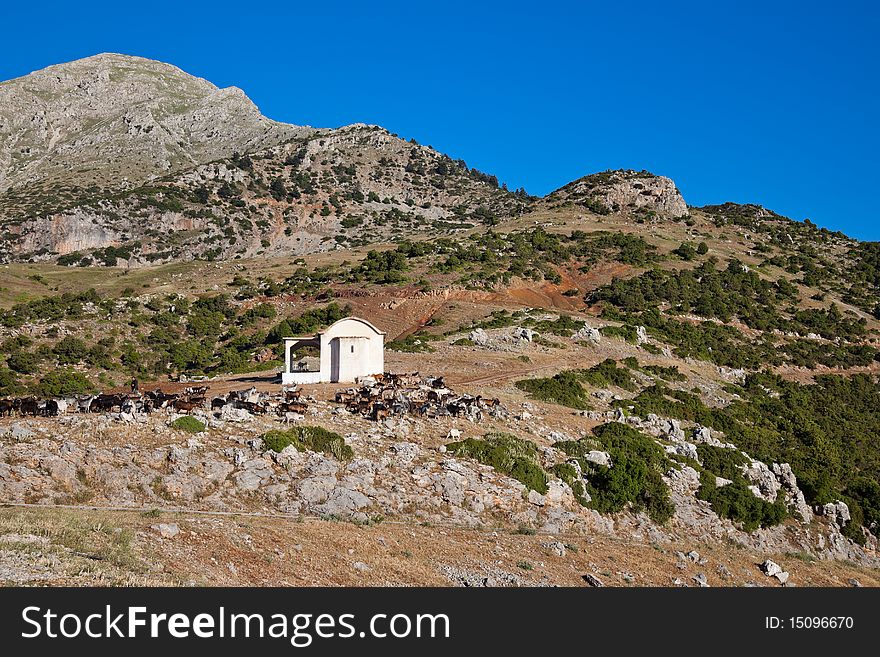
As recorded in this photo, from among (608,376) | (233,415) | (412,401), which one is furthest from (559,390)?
(233,415)

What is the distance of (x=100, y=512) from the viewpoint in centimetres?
1477

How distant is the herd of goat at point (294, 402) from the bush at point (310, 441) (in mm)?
1292

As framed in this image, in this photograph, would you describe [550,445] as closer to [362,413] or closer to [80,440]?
[362,413]

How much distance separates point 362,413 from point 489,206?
10844 cm

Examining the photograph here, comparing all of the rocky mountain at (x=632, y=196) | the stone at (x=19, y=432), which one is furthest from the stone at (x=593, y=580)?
the rocky mountain at (x=632, y=196)

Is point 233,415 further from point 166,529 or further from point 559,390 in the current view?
point 559,390

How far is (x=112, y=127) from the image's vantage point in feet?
501

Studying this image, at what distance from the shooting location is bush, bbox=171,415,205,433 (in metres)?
19.3

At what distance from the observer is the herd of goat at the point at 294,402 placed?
20.8 metres

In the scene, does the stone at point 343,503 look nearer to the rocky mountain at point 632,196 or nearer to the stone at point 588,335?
the stone at point 588,335

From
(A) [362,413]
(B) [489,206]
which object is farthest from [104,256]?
(A) [362,413]

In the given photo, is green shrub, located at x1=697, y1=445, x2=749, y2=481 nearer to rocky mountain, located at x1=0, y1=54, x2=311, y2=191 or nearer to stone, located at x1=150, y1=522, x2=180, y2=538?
stone, located at x1=150, y1=522, x2=180, y2=538

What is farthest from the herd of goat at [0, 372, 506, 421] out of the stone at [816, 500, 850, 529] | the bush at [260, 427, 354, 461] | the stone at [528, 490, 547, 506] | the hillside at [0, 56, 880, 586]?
the stone at [816, 500, 850, 529]

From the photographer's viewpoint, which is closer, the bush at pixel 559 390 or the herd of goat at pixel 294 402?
the herd of goat at pixel 294 402
